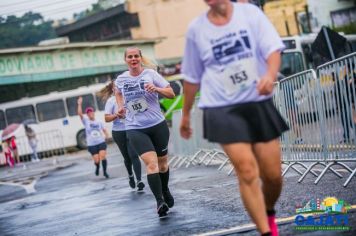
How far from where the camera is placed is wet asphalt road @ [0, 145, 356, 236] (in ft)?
21.9

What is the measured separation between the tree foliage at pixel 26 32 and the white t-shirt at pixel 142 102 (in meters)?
51.4

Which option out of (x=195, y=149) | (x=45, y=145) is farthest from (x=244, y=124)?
(x=45, y=145)

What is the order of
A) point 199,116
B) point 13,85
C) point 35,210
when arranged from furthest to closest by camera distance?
point 13,85, point 199,116, point 35,210

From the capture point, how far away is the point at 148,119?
783cm

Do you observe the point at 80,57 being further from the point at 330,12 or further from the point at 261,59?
the point at 261,59

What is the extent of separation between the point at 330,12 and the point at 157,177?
159 feet

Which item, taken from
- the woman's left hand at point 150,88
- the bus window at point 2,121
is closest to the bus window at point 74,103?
the bus window at point 2,121

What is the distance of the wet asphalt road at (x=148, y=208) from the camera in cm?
667

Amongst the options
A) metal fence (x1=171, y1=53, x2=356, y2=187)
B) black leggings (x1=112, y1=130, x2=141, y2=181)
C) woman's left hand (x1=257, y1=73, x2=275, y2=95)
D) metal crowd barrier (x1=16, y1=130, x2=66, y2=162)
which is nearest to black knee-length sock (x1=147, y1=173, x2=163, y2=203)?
metal fence (x1=171, y1=53, x2=356, y2=187)

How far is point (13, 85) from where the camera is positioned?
132 ft

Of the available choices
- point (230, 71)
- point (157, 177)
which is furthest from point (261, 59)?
point (157, 177)

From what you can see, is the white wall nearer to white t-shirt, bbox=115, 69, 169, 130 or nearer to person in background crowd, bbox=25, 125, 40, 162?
person in background crowd, bbox=25, 125, 40, 162

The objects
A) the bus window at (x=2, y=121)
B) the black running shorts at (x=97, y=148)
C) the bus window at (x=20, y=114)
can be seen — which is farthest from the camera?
the bus window at (x=20, y=114)

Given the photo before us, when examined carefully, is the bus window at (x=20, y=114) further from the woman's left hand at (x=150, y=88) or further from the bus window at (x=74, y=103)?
the woman's left hand at (x=150, y=88)
